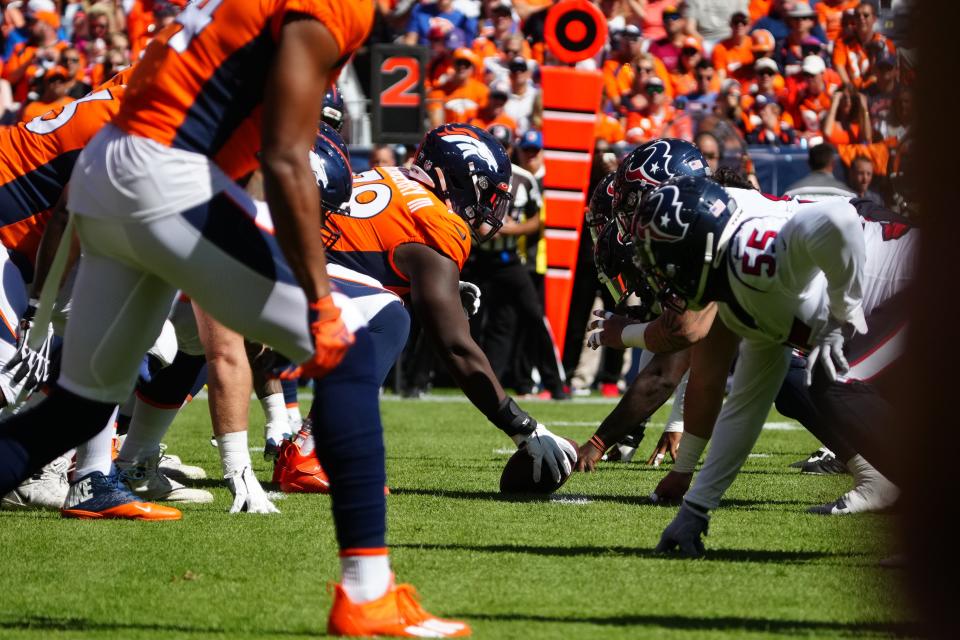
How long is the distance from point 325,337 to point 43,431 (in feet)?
2.86

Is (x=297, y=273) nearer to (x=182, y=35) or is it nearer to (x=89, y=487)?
(x=182, y=35)

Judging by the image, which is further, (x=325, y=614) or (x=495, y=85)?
(x=495, y=85)

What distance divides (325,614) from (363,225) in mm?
2986

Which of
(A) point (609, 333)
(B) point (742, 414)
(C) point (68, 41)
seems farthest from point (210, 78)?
(C) point (68, 41)

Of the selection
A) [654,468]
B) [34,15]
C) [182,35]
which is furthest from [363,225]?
[34,15]

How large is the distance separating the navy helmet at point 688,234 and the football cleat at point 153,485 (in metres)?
2.78

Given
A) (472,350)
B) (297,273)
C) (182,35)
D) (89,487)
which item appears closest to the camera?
(297,273)

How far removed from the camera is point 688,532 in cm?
427

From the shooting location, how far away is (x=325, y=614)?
3338 millimetres

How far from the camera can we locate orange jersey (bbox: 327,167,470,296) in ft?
19.4

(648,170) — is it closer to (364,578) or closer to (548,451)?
(548,451)

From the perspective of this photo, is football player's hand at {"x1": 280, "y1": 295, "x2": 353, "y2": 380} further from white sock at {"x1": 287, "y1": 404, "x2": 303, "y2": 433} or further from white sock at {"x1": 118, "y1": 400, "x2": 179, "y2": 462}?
white sock at {"x1": 287, "y1": 404, "x2": 303, "y2": 433}

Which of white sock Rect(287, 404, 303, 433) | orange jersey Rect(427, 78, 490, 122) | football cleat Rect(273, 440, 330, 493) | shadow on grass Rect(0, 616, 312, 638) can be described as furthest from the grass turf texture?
orange jersey Rect(427, 78, 490, 122)

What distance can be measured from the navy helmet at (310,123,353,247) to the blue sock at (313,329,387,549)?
2421 mm
